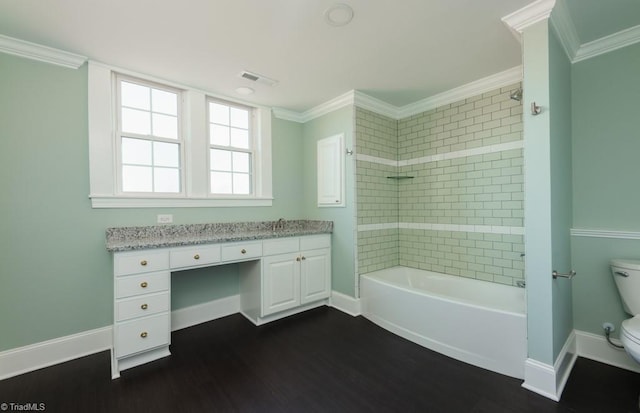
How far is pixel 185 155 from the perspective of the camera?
2.88 meters

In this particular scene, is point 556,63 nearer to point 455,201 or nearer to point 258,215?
point 455,201

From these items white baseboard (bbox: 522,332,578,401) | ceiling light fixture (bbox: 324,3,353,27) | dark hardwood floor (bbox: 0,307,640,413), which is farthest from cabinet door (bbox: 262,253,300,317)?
ceiling light fixture (bbox: 324,3,353,27)

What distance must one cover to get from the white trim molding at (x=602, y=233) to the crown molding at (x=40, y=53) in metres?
4.35

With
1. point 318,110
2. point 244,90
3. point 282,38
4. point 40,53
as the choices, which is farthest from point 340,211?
point 40,53

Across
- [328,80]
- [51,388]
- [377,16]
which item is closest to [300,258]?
[328,80]

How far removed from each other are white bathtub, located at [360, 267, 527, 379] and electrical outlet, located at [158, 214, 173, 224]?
215 cm

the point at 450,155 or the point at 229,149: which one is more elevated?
the point at 229,149

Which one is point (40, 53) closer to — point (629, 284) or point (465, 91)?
point (465, 91)

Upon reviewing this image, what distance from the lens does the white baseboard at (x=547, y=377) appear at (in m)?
1.71

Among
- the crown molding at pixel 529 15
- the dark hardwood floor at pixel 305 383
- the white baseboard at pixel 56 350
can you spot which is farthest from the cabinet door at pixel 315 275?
the crown molding at pixel 529 15

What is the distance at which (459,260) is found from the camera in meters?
→ 2.99

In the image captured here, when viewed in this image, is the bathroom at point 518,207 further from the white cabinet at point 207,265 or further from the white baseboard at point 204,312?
the white cabinet at point 207,265

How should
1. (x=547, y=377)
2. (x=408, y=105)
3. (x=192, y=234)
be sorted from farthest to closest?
(x=408, y=105)
(x=192, y=234)
(x=547, y=377)

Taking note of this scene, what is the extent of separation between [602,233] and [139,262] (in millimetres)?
3620
